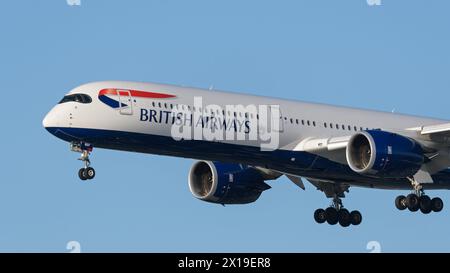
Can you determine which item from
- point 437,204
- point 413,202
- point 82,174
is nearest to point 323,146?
point 413,202

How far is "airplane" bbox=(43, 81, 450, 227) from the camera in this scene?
159ft

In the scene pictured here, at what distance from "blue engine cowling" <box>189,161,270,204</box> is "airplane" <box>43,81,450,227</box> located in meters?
1.40

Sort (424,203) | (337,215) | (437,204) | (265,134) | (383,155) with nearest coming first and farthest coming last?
(383,155) → (265,134) → (424,203) → (437,204) → (337,215)

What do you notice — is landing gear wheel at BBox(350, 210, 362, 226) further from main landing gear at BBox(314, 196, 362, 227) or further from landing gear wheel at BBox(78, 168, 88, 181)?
landing gear wheel at BBox(78, 168, 88, 181)

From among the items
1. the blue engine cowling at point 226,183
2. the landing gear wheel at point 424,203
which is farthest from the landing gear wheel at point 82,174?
the landing gear wheel at point 424,203

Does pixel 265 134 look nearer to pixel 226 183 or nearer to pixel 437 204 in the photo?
pixel 226 183

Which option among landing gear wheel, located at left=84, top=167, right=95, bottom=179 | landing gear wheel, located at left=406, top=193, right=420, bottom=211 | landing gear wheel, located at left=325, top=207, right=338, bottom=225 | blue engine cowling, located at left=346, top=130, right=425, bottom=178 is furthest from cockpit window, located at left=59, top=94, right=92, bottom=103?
landing gear wheel, located at left=406, top=193, right=420, bottom=211

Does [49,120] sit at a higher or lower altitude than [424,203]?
higher

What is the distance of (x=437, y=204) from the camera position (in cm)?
5441

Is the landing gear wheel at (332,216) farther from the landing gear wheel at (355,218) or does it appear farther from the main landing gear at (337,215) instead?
the landing gear wheel at (355,218)

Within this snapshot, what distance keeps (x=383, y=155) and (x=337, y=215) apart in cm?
964
